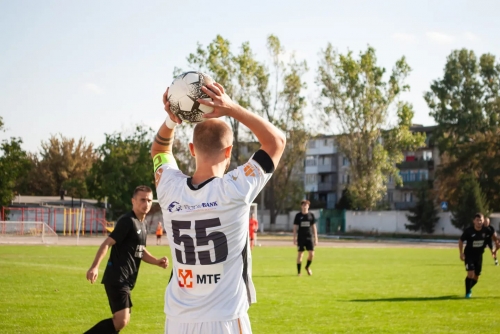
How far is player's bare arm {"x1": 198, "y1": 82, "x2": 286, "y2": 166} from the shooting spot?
379 centimetres

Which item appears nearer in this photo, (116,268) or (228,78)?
(116,268)

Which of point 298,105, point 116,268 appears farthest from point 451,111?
point 116,268

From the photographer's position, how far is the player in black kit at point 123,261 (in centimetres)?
775

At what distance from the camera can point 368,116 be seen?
6325 centimetres

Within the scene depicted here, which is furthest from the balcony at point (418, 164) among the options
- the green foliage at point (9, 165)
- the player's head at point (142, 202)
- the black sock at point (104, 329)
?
the black sock at point (104, 329)

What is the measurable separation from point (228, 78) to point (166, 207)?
58.4 metres

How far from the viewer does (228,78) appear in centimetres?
6197

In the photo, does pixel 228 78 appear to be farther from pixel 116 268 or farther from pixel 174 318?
pixel 174 318

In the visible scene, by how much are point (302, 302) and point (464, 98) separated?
66.8 m

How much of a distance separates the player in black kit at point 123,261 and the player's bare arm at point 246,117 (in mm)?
4036

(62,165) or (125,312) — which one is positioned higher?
(62,165)

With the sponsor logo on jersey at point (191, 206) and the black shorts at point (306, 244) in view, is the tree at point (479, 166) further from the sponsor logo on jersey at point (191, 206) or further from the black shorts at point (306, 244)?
the sponsor logo on jersey at point (191, 206)

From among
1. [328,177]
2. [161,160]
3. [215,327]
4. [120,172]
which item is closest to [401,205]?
[328,177]

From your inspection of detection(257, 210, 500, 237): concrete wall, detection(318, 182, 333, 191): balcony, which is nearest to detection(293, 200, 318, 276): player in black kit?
detection(257, 210, 500, 237): concrete wall
